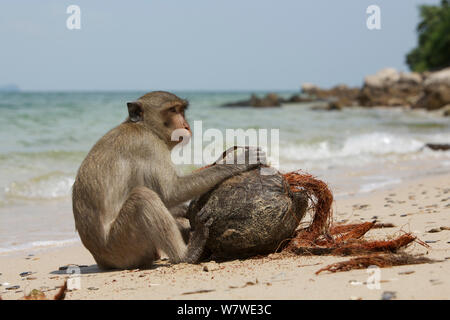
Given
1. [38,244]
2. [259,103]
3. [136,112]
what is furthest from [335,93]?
[136,112]

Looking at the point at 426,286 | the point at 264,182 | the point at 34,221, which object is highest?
the point at 264,182

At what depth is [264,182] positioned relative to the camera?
6.02 meters

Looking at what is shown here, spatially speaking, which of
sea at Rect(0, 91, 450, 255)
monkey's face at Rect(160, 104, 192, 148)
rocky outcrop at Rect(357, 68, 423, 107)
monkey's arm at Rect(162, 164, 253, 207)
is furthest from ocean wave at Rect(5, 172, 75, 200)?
rocky outcrop at Rect(357, 68, 423, 107)

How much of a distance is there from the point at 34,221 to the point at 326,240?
18.7 feet

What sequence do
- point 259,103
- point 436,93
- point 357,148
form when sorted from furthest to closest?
point 259,103 → point 436,93 → point 357,148

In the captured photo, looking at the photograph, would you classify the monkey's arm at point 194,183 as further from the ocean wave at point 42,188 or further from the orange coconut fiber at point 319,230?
the ocean wave at point 42,188

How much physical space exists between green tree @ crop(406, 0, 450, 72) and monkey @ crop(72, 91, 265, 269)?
221 ft

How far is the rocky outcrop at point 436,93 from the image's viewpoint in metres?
39.7

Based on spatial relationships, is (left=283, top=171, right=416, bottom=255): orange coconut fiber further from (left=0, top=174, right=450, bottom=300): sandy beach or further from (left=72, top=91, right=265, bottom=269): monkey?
(left=72, top=91, right=265, bottom=269): monkey

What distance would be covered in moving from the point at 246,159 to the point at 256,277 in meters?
1.47

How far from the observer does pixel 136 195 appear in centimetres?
583

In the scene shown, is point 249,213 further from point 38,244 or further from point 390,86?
→ point 390,86
